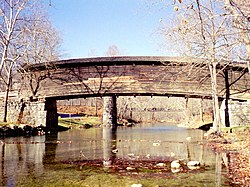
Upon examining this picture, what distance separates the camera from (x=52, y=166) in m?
7.66

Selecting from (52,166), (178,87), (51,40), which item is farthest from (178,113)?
(52,166)

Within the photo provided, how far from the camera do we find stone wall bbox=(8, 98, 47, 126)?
23547 mm

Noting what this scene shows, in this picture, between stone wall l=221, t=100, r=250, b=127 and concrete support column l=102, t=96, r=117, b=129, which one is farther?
concrete support column l=102, t=96, r=117, b=129

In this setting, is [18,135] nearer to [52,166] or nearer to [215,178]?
[52,166]

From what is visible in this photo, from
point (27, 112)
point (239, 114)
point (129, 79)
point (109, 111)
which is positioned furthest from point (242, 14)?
point (109, 111)

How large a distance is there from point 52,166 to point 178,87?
16911 mm

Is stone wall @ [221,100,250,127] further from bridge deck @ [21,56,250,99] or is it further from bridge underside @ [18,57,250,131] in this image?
bridge deck @ [21,56,250,99]

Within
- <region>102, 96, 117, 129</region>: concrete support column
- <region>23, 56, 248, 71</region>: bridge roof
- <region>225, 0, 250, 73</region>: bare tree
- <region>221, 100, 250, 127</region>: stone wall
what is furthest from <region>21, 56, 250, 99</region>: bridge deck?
<region>225, 0, 250, 73</region>: bare tree

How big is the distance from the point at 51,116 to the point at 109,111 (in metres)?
11.3

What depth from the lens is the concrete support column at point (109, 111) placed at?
3419 centimetres

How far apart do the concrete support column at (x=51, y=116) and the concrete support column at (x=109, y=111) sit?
31.0 ft

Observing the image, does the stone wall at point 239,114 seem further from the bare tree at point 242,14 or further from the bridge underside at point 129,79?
the bare tree at point 242,14

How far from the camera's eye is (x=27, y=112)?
2372 cm

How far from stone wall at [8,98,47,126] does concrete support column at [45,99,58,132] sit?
2.00 ft
